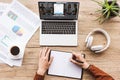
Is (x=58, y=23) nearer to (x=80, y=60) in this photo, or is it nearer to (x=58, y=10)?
(x=58, y=10)

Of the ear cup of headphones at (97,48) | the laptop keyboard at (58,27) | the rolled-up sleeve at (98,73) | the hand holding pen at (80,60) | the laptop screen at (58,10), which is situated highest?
the laptop screen at (58,10)

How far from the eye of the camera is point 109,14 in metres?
1.78

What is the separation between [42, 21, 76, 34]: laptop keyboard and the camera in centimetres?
182

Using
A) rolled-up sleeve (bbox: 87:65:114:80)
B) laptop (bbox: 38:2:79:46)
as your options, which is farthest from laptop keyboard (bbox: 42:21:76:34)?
rolled-up sleeve (bbox: 87:65:114:80)

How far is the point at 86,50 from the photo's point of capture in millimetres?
1811

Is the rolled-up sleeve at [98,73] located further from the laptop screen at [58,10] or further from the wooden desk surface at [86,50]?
the laptop screen at [58,10]

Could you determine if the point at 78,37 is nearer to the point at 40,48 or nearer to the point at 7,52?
the point at 40,48

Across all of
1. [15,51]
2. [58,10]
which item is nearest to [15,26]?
[15,51]

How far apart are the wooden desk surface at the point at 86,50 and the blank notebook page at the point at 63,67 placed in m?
0.03

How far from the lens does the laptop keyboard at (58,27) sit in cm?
182

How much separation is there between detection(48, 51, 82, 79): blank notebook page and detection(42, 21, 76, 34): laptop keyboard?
11 centimetres

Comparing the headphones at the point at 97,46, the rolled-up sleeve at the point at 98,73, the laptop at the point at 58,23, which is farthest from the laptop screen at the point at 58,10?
the rolled-up sleeve at the point at 98,73

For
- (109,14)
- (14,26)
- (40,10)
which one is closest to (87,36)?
(109,14)

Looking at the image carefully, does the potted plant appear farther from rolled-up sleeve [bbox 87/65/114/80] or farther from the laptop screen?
rolled-up sleeve [bbox 87/65/114/80]
